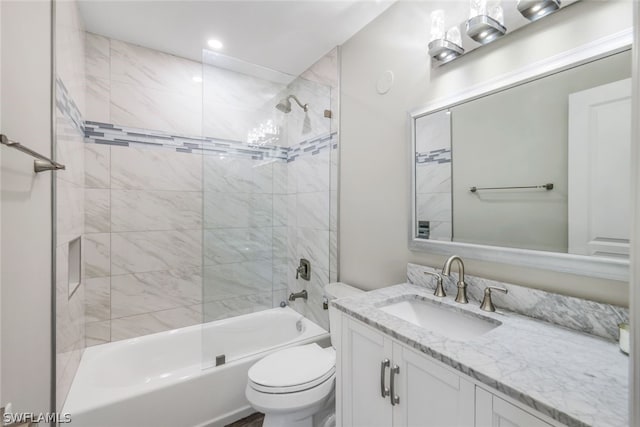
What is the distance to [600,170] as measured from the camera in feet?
3.18

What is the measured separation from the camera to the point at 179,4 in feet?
5.85

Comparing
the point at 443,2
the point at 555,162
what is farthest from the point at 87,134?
the point at 555,162

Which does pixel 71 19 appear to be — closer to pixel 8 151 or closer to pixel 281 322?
pixel 8 151

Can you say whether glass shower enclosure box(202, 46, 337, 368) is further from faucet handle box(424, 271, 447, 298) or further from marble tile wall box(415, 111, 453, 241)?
faucet handle box(424, 271, 447, 298)

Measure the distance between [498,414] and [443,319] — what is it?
589 millimetres

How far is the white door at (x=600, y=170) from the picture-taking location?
92 centimetres

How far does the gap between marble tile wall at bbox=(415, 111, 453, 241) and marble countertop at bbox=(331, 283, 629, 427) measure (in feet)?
1.65

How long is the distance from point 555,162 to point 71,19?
2.57 meters

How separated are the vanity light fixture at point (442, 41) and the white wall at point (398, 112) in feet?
0.18

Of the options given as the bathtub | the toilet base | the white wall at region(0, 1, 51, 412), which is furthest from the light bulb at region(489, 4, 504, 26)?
the bathtub

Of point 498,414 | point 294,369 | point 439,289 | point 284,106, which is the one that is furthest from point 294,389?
point 284,106

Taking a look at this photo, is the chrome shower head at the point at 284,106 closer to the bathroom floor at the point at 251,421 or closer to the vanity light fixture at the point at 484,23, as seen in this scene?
the vanity light fixture at the point at 484,23

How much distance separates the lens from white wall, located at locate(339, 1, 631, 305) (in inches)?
40.8

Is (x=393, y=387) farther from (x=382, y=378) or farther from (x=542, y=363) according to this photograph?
(x=542, y=363)
